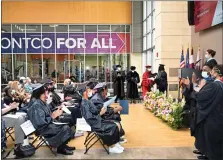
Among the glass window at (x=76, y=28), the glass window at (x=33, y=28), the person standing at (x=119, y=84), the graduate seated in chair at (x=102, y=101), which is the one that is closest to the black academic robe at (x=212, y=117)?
the graduate seated in chair at (x=102, y=101)

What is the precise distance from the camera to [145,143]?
5516 millimetres

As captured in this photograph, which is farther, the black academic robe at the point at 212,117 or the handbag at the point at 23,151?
the handbag at the point at 23,151

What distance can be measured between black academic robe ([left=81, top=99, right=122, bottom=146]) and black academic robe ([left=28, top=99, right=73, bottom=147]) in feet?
1.29

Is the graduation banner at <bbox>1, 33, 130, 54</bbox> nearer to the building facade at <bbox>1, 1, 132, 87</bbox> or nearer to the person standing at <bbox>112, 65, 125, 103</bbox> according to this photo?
the building facade at <bbox>1, 1, 132, 87</bbox>

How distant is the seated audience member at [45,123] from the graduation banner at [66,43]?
461 inches

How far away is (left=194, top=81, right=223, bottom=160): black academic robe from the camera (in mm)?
4004

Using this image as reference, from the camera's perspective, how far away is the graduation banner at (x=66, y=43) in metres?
16.1

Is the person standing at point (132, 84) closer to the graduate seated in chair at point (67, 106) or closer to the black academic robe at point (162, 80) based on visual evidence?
the black academic robe at point (162, 80)

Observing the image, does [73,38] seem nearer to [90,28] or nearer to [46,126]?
[90,28]

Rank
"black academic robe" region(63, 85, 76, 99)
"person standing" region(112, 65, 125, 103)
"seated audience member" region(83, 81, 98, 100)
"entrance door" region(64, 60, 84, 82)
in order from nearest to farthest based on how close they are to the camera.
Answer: "seated audience member" region(83, 81, 98, 100), "black academic robe" region(63, 85, 76, 99), "person standing" region(112, 65, 125, 103), "entrance door" region(64, 60, 84, 82)

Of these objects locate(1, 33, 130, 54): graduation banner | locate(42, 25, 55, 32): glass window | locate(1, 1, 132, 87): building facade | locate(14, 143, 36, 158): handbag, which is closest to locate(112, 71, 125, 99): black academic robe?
locate(1, 1, 132, 87): building facade

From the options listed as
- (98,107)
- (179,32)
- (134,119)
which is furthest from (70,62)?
(98,107)

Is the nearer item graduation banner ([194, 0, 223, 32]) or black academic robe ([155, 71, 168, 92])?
graduation banner ([194, 0, 223, 32])

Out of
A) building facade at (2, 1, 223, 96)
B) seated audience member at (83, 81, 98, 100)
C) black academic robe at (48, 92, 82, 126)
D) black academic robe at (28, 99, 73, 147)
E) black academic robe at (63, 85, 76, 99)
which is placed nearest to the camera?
black academic robe at (28, 99, 73, 147)
